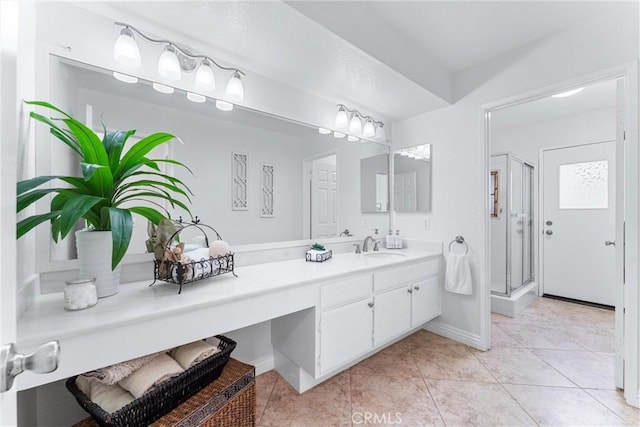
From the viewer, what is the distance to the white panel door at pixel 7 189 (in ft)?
1.53

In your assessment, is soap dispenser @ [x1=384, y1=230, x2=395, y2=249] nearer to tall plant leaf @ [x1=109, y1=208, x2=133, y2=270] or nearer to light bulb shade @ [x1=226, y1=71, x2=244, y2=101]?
light bulb shade @ [x1=226, y1=71, x2=244, y2=101]

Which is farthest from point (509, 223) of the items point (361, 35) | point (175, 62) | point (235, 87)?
point (175, 62)

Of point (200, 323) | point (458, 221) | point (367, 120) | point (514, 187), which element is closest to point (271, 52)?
point (367, 120)

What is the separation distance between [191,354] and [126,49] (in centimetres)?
148

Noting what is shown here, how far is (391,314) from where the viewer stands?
6.51 ft

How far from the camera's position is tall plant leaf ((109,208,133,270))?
36.5 inches

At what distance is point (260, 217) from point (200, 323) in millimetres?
886

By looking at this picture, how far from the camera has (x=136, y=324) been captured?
0.98m

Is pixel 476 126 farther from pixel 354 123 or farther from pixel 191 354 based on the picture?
pixel 191 354

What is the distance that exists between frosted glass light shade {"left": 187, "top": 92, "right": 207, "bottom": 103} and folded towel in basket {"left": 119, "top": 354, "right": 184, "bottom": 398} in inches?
54.3

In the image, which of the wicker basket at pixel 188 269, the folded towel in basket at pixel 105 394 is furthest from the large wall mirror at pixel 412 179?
the folded towel in basket at pixel 105 394

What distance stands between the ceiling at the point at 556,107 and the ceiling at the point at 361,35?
3.57ft

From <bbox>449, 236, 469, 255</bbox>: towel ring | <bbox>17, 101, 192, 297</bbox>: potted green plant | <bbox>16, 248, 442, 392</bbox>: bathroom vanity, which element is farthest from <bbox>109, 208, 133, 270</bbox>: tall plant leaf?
<bbox>449, 236, 469, 255</bbox>: towel ring

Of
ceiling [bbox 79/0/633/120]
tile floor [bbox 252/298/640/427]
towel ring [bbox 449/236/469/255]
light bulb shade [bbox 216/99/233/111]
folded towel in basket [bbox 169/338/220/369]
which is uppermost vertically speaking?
ceiling [bbox 79/0/633/120]
